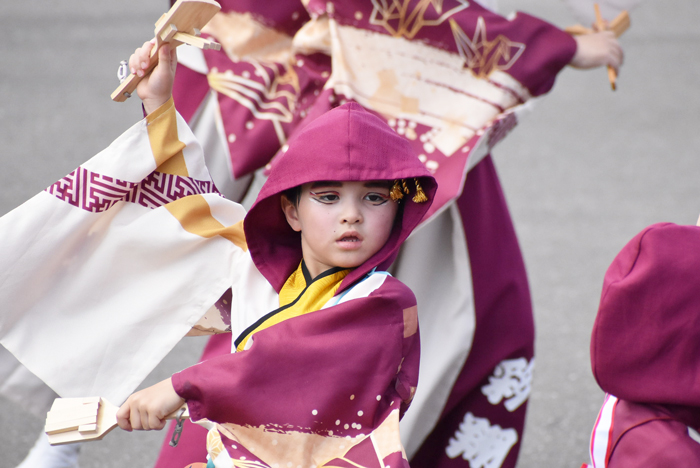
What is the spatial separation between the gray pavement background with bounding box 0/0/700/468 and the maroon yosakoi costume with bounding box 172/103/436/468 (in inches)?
42.1

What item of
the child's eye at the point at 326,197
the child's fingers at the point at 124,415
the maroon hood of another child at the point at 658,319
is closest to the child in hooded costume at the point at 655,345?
the maroon hood of another child at the point at 658,319

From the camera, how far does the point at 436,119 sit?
154 cm

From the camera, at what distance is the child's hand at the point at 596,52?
161 centimetres

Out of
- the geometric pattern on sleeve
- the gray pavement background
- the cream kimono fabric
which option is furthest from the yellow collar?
the gray pavement background

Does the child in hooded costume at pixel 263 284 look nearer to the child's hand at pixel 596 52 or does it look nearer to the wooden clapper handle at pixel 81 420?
the wooden clapper handle at pixel 81 420

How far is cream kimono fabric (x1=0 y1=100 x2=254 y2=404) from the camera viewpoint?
1.18m

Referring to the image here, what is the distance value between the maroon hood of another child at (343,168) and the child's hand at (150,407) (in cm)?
24

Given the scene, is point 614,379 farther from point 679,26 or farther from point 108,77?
point 679,26

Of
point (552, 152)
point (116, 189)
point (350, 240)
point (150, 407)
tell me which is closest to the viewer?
point (150, 407)

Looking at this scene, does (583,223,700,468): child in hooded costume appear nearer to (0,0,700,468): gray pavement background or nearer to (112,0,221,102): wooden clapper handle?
(112,0,221,102): wooden clapper handle

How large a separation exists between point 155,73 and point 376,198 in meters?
0.35

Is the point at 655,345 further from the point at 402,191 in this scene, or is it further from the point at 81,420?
the point at 81,420

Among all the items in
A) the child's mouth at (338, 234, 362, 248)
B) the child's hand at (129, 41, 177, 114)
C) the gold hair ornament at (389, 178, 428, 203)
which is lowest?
the child's mouth at (338, 234, 362, 248)

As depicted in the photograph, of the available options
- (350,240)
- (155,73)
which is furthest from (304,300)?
(155,73)
